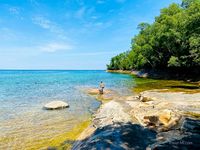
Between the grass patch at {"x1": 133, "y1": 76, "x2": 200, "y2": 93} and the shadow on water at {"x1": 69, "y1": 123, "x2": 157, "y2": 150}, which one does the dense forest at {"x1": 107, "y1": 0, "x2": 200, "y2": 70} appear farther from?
the shadow on water at {"x1": 69, "y1": 123, "x2": 157, "y2": 150}

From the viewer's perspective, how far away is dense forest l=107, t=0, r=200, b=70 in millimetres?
40562

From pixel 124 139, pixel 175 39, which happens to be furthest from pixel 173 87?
pixel 124 139

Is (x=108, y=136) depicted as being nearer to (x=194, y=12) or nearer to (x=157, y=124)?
(x=157, y=124)

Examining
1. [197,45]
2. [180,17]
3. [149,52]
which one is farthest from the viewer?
[149,52]

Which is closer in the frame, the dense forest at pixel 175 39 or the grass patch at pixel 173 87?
the grass patch at pixel 173 87

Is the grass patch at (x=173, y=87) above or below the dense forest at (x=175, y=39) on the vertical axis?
below

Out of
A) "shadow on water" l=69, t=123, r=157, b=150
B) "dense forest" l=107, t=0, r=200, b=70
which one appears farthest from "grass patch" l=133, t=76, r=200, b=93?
"shadow on water" l=69, t=123, r=157, b=150

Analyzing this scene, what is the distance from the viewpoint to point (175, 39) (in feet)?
172

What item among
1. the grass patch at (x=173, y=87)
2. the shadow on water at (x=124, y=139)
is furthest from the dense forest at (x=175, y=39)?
the shadow on water at (x=124, y=139)

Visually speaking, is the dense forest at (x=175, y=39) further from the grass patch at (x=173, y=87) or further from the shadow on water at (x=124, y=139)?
the shadow on water at (x=124, y=139)

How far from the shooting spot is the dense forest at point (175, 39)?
4056cm

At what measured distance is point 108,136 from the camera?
8781 mm

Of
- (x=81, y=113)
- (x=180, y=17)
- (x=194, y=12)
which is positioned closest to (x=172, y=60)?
(x=180, y=17)

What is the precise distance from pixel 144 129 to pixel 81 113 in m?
9.44
